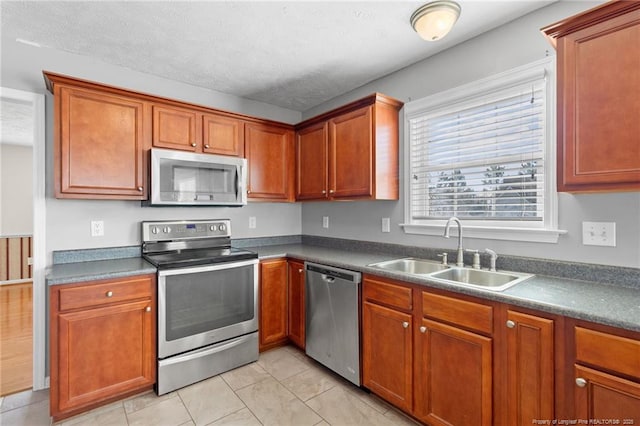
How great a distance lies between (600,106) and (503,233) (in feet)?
2.89

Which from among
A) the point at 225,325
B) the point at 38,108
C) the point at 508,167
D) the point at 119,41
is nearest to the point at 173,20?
the point at 119,41

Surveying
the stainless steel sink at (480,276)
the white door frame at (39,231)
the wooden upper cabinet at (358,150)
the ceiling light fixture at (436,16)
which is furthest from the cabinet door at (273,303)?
the ceiling light fixture at (436,16)

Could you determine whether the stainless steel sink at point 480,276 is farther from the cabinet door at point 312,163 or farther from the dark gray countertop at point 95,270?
the dark gray countertop at point 95,270

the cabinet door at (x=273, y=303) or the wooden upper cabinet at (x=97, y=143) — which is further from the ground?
the wooden upper cabinet at (x=97, y=143)

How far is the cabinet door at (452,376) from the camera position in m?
1.53

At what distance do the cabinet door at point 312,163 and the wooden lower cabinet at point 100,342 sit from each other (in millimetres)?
1569

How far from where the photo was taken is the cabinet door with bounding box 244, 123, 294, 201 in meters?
3.01

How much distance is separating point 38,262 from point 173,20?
1.94 m

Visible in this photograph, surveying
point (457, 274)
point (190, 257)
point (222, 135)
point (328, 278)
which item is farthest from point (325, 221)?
point (457, 274)

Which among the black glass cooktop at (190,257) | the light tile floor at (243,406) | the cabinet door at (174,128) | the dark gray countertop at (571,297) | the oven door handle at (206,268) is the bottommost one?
the light tile floor at (243,406)

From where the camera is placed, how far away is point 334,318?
236cm

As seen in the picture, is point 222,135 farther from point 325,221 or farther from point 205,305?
point 205,305

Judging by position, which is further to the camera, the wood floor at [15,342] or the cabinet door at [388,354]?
the wood floor at [15,342]

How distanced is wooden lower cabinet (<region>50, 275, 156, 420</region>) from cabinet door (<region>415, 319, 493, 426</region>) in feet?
5.92
